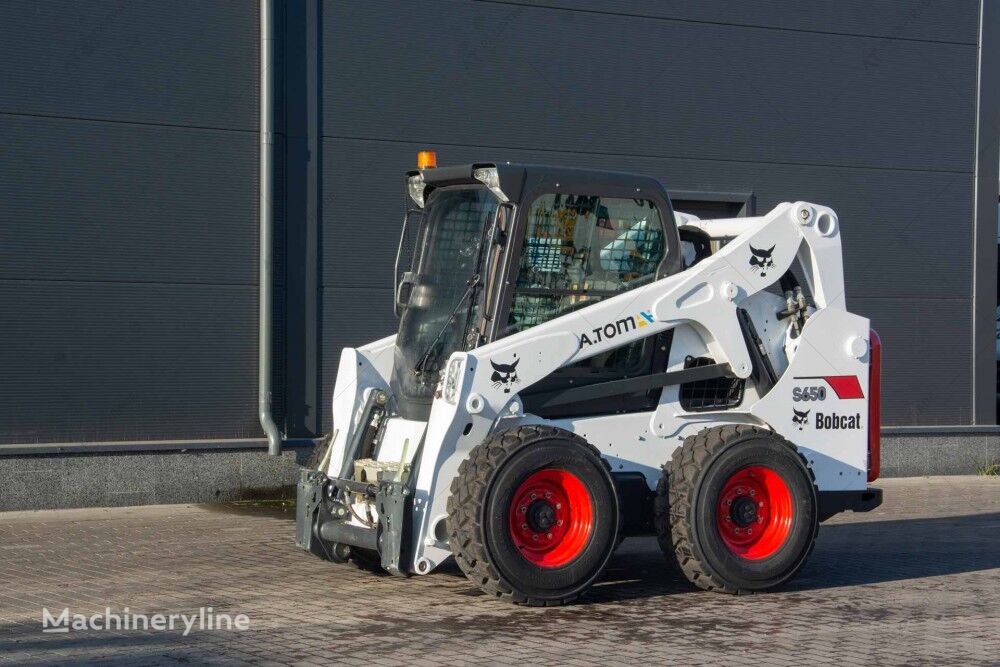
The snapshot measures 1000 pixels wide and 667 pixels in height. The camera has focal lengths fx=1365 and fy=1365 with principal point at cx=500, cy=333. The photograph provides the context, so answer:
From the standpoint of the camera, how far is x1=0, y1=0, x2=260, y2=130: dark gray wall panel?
12.6 metres

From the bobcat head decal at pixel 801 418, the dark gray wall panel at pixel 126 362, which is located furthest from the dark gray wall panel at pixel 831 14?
the bobcat head decal at pixel 801 418

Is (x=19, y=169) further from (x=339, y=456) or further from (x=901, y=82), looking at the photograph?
(x=901, y=82)

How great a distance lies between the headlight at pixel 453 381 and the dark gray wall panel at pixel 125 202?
5.69 metres

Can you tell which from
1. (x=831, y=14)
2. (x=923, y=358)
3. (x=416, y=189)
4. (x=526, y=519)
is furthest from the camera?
(x=923, y=358)

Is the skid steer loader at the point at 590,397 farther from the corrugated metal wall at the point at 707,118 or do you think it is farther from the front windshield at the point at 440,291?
the corrugated metal wall at the point at 707,118

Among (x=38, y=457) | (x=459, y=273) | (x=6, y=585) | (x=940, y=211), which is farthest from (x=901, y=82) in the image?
(x=6, y=585)

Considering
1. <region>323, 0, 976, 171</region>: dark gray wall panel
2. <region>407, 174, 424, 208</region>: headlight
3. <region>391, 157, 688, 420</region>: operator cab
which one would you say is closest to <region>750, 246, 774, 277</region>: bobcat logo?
<region>391, 157, 688, 420</region>: operator cab

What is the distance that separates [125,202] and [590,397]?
6.15 metres

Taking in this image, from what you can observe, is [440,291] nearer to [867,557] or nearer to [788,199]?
[867,557]

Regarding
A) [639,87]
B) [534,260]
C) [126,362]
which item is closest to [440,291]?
[534,260]

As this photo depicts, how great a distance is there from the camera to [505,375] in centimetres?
832

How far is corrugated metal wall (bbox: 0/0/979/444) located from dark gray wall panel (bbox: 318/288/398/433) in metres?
0.03

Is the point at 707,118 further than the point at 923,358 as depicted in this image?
No

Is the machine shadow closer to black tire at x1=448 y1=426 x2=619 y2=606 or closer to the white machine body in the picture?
black tire at x1=448 y1=426 x2=619 y2=606
